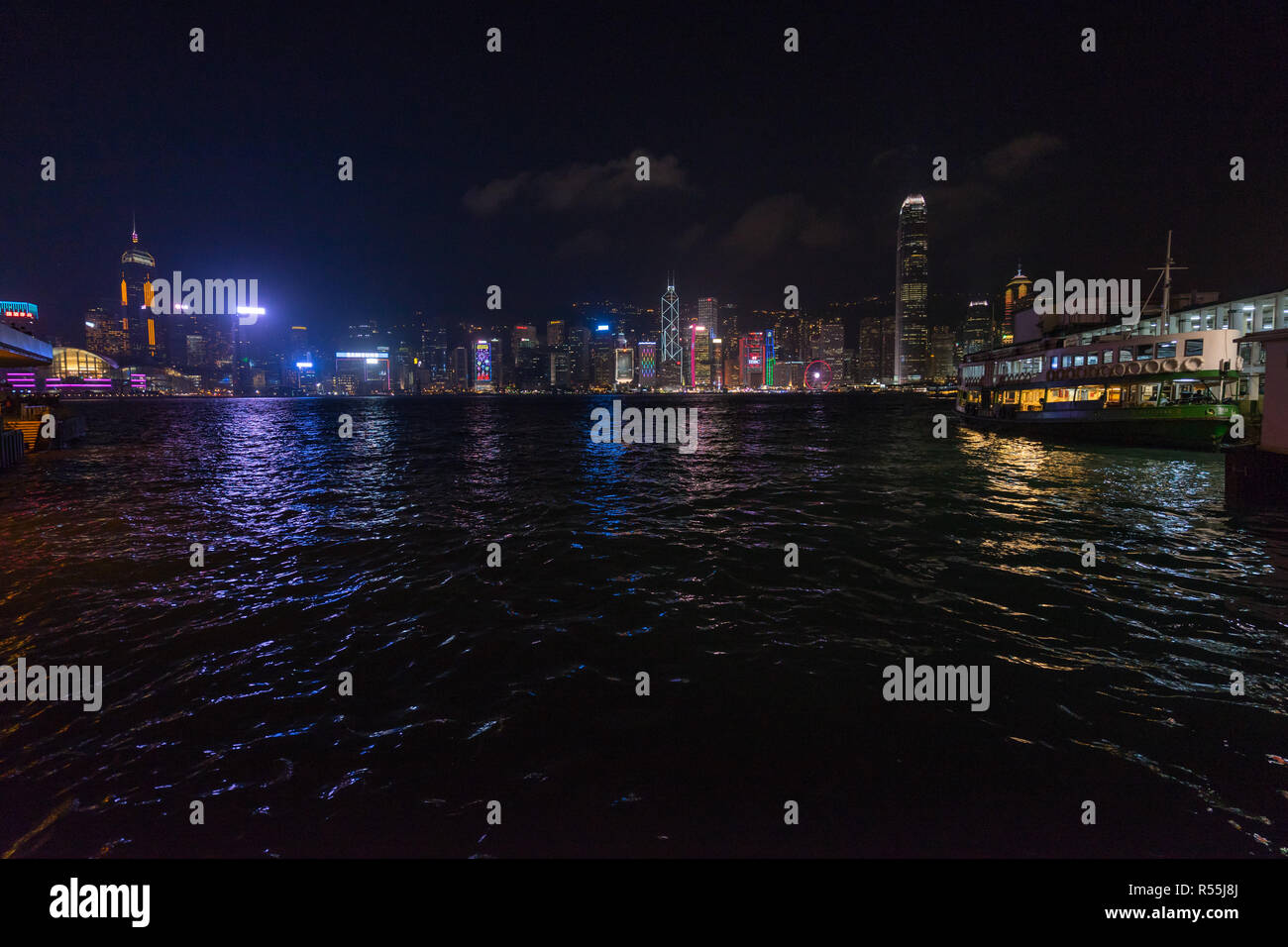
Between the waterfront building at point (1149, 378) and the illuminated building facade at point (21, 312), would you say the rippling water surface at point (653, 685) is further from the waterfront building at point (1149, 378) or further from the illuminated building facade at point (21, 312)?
the illuminated building facade at point (21, 312)

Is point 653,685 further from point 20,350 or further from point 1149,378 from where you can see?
point 1149,378

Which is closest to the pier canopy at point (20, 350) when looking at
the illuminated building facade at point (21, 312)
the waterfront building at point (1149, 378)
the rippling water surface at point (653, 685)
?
the rippling water surface at point (653, 685)

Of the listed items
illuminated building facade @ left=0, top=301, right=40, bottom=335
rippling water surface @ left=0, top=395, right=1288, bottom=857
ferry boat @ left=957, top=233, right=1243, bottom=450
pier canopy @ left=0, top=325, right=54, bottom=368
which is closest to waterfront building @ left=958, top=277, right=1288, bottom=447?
ferry boat @ left=957, top=233, right=1243, bottom=450

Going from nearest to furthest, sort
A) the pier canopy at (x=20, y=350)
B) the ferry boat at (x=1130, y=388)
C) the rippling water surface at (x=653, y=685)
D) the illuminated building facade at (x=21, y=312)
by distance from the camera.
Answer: the rippling water surface at (x=653, y=685)
the pier canopy at (x=20, y=350)
the ferry boat at (x=1130, y=388)
the illuminated building facade at (x=21, y=312)

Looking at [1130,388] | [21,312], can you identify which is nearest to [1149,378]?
[1130,388]

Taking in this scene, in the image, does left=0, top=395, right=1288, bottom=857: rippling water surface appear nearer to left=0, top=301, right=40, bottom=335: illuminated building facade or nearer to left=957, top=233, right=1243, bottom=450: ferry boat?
left=957, top=233, right=1243, bottom=450: ferry boat
